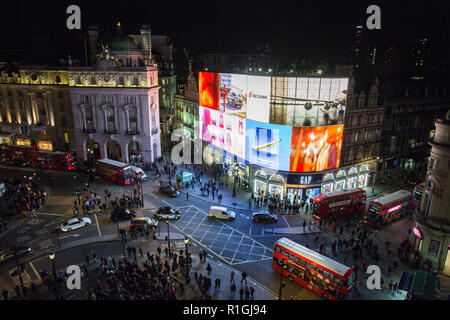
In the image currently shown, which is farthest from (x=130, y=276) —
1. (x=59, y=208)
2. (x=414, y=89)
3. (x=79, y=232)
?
(x=414, y=89)

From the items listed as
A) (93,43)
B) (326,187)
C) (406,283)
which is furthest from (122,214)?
(93,43)

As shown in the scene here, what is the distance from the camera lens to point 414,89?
53219mm

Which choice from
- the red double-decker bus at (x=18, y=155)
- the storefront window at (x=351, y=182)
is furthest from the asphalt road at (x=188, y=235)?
the red double-decker bus at (x=18, y=155)

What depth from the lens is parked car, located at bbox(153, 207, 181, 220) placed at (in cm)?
4069

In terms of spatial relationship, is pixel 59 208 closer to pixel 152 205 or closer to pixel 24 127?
pixel 152 205

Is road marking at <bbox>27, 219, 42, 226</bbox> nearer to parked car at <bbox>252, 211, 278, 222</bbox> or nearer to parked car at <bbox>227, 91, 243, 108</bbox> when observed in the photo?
parked car at <bbox>252, 211, 278, 222</bbox>

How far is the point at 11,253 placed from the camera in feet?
105

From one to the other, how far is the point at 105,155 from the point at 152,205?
22.8 meters

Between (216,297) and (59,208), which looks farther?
(59,208)

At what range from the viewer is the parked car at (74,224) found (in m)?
37.7

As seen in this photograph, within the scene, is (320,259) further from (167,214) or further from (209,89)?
(209,89)

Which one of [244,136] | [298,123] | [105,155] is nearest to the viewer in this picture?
[298,123]

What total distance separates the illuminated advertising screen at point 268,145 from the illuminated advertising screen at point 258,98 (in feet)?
3.45

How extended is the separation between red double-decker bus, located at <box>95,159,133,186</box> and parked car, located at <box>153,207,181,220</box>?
12.7 meters
